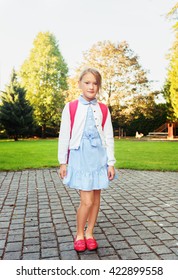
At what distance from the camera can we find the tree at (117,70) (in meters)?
25.8

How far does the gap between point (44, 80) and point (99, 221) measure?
89.0 ft

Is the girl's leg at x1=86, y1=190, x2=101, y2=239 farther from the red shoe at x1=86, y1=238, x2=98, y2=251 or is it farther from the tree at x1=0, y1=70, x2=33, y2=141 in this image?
the tree at x1=0, y1=70, x2=33, y2=141

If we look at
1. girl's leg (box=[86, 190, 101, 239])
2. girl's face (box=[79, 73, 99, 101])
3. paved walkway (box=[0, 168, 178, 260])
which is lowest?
paved walkway (box=[0, 168, 178, 260])

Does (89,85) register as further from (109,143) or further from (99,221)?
(99,221)

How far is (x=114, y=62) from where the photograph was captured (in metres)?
25.9

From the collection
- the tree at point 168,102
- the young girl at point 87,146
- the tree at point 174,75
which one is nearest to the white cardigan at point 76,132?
the young girl at point 87,146

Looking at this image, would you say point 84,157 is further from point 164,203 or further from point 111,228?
point 164,203

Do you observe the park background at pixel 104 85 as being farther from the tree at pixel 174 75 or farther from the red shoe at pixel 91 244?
the red shoe at pixel 91 244

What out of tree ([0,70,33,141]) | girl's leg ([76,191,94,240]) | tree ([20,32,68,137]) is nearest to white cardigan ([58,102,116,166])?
girl's leg ([76,191,94,240])

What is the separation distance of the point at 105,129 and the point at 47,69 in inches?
1102

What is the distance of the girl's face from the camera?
2.72m

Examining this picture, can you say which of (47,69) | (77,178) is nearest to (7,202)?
(77,178)

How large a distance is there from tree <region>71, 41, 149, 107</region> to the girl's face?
23.1 m

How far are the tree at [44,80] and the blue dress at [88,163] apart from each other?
26.3 meters
